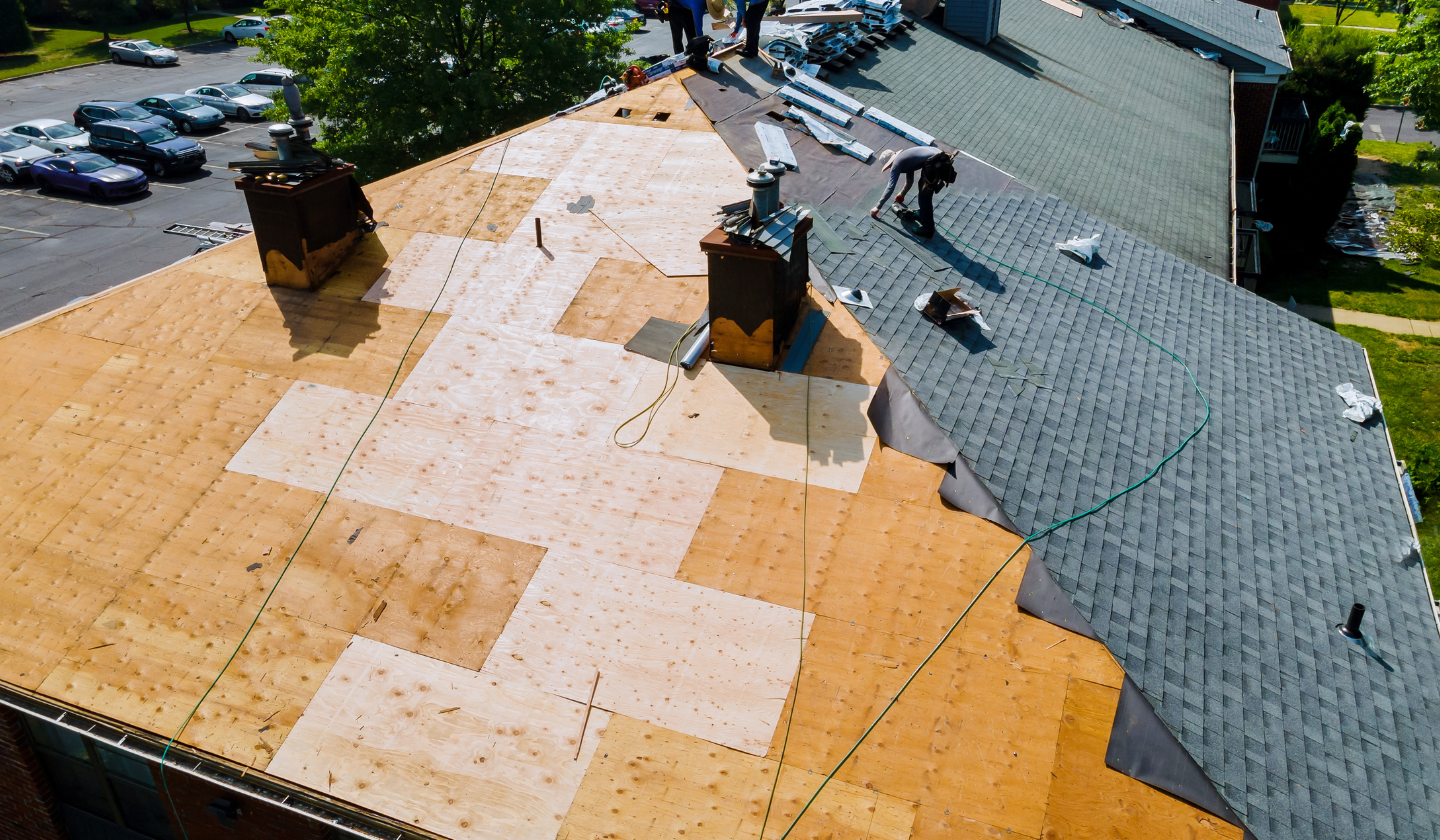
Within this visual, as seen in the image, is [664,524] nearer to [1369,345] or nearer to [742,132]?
[742,132]

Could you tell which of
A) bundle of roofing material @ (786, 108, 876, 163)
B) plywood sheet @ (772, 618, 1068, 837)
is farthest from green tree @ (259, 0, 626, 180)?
plywood sheet @ (772, 618, 1068, 837)

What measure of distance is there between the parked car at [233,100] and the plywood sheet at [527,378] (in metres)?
41.3

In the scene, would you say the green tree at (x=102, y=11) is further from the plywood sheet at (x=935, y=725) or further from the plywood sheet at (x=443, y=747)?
the plywood sheet at (x=935, y=725)

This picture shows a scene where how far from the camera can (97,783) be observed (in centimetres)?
1108

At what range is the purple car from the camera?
123 ft

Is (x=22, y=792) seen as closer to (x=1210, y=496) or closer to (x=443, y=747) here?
(x=443, y=747)

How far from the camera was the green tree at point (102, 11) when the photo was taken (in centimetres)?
5891

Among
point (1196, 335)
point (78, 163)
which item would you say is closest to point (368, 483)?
point (1196, 335)

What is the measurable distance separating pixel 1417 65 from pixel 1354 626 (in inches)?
1541

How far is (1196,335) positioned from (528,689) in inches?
446

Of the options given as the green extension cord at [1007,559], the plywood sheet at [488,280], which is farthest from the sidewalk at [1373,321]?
the plywood sheet at [488,280]

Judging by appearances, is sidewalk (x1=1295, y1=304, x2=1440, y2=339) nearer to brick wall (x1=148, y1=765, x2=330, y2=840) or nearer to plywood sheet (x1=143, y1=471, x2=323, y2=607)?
plywood sheet (x1=143, y1=471, x2=323, y2=607)

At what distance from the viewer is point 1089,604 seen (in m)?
9.07

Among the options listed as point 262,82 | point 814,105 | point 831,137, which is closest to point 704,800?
point 831,137
